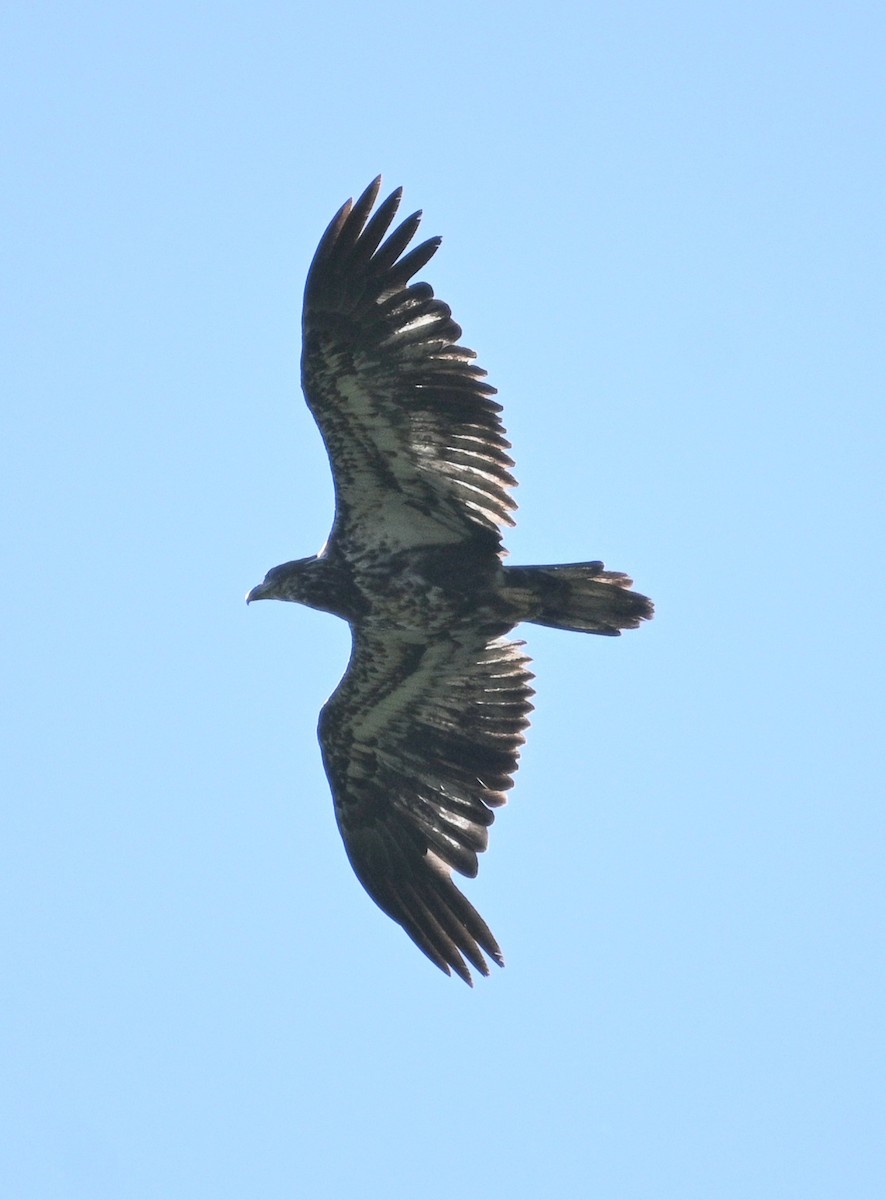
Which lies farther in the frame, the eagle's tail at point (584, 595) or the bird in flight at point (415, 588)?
the eagle's tail at point (584, 595)

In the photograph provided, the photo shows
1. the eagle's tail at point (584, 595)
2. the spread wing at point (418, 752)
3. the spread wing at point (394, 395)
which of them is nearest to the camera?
the spread wing at point (394, 395)

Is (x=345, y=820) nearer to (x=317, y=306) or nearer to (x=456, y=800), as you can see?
(x=456, y=800)

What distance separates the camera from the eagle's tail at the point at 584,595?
13398 millimetres

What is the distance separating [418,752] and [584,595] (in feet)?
6.10

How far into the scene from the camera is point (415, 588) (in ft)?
45.3

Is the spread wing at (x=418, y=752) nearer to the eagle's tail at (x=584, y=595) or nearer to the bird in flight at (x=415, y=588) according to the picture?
the bird in flight at (x=415, y=588)

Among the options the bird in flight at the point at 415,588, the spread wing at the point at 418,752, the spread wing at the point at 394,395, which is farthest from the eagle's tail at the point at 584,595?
the spread wing at the point at 418,752

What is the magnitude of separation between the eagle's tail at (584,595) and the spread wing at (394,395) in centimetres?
40

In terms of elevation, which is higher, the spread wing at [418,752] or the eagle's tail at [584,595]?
the eagle's tail at [584,595]

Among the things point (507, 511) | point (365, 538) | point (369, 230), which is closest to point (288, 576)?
point (365, 538)

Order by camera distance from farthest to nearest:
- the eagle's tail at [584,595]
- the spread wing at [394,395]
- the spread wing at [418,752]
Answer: the spread wing at [418,752]
the eagle's tail at [584,595]
the spread wing at [394,395]

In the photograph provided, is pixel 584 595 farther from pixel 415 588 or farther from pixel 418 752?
pixel 418 752

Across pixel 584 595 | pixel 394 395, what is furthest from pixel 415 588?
pixel 394 395

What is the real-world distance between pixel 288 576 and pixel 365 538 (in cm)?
65
